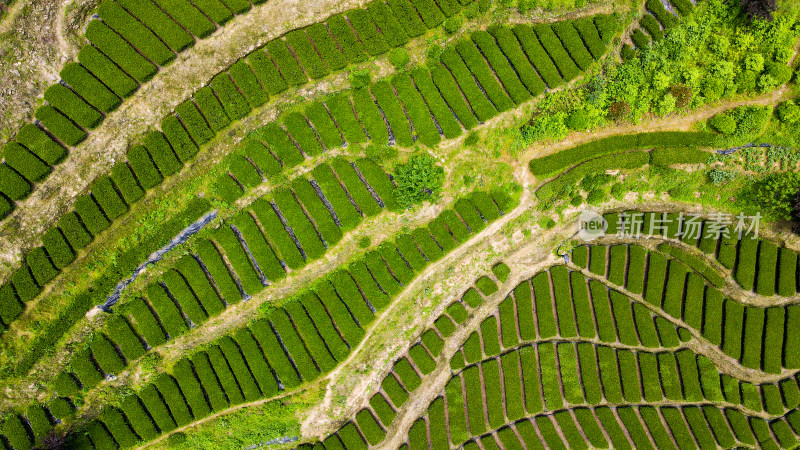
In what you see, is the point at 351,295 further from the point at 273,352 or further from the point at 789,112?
the point at 789,112

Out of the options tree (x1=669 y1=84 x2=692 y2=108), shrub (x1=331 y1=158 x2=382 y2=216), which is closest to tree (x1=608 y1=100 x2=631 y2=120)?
tree (x1=669 y1=84 x2=692 y2=108)

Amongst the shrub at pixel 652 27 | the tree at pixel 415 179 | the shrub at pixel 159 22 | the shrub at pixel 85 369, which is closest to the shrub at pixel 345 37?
the tree at pixel 415 179


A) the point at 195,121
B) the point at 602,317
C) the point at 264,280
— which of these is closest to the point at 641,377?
the point at 602,317

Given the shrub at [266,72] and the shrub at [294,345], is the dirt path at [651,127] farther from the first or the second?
the shrub at [294,345]

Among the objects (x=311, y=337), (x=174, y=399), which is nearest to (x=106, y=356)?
(x=174, y=399)

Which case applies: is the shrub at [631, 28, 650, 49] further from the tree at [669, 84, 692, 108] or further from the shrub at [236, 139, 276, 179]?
the shrub at [236, 139, 276, 179]

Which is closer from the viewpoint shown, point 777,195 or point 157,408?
point 157,408

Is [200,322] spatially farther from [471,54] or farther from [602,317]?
[602,317]
